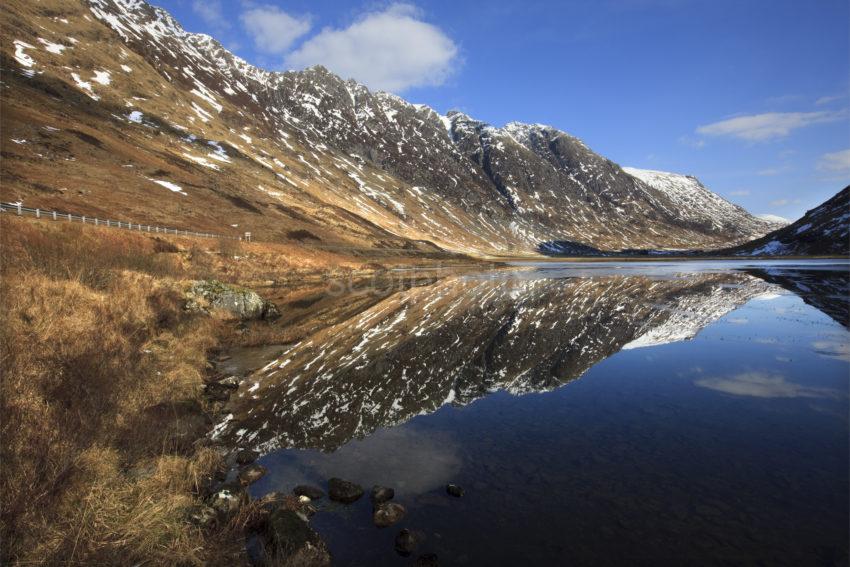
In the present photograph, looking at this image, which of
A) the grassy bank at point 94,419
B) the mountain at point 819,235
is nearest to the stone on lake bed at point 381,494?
the grassy bank at point 94,419

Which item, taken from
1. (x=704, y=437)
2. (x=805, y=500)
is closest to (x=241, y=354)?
(x=704, y=437)

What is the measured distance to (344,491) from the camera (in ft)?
33.3

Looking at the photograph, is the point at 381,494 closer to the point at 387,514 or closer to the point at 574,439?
the point at 387,514

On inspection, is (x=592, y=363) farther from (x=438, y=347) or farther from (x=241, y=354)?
(x=241, y=354)

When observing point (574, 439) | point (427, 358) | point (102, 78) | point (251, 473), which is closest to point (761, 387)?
point (574, 439)

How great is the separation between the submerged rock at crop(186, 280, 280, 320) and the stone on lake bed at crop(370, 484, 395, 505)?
26151mm

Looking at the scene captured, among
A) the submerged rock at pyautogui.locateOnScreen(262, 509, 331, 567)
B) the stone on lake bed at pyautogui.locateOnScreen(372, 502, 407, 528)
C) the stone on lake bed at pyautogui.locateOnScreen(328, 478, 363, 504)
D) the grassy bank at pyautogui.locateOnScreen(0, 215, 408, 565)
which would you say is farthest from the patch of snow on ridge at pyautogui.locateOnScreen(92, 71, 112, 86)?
the stone on lake bed at pyautogui.locateOnScreen(372, 502, 407, 528)

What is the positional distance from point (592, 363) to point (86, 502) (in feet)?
65.3

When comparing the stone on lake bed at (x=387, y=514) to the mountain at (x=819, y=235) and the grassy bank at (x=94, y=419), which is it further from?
the mountain at (x=819, y=235)

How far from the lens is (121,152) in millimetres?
93125

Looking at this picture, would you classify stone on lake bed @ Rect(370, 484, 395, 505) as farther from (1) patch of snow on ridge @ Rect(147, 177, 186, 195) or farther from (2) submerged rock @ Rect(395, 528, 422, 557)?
(1) patch of snow on ridge @ Rect(147, 177, 186, 195)

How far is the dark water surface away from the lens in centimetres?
845

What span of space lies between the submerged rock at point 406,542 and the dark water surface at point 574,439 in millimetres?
163

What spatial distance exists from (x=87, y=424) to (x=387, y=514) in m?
7.65
